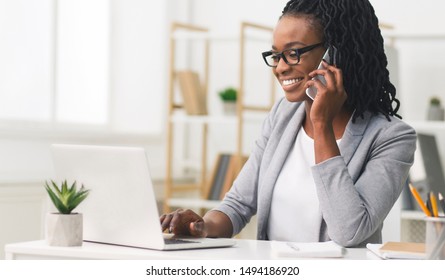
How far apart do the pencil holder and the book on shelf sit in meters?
2.75

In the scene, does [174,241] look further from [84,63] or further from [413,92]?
[84,63]

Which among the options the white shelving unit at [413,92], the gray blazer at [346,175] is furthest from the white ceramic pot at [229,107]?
the gray blazer at [346,175]

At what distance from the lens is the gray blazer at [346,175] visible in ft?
5.90

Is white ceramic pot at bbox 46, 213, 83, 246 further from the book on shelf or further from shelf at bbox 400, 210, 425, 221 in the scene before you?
the book on shelf

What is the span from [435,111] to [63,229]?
2.48 m

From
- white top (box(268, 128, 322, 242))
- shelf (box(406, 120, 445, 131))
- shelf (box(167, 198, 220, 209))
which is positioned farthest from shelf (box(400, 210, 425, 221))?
white top (box(268, 128, 322, 242))

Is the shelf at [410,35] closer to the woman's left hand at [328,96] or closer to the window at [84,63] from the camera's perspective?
the window at [84,63]

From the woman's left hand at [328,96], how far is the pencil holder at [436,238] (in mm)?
510

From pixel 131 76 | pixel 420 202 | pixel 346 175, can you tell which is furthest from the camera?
pixel 131 76

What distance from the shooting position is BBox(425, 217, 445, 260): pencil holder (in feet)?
4.60

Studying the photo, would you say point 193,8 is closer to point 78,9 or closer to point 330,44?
point 78,9

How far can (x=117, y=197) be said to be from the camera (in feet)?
5.41

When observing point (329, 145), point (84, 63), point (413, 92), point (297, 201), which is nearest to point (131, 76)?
point (84, 63)
